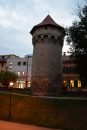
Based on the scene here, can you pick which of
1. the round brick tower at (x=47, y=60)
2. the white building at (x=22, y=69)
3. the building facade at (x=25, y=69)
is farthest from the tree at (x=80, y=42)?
the white building at (x=22, y=69)

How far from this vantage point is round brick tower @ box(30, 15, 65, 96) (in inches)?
1396

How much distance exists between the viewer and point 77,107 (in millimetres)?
24016

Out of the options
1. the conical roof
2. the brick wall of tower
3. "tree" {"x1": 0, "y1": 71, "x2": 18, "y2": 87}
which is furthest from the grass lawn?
"tree" {"x1": 0, "y1": 71, "x2": 18, "y2": 87}

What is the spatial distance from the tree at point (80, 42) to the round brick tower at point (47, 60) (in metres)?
9.21

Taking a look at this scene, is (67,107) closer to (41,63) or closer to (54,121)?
(54,121)

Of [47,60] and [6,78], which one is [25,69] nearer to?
[6,78]

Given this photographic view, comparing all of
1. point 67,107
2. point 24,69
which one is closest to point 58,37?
point 67,107

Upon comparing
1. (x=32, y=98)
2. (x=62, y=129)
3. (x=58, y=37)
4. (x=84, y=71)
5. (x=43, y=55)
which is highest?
(x=58, y=37)

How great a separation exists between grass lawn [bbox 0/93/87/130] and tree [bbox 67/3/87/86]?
332cm

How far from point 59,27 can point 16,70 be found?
30179 millimetres

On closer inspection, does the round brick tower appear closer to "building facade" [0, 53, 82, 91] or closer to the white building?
"building facade" [0, 53, 82, 91]

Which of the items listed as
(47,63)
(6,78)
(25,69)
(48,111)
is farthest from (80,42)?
(25,69)

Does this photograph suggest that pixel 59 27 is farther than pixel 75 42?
Yes

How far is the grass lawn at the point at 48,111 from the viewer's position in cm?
2182
